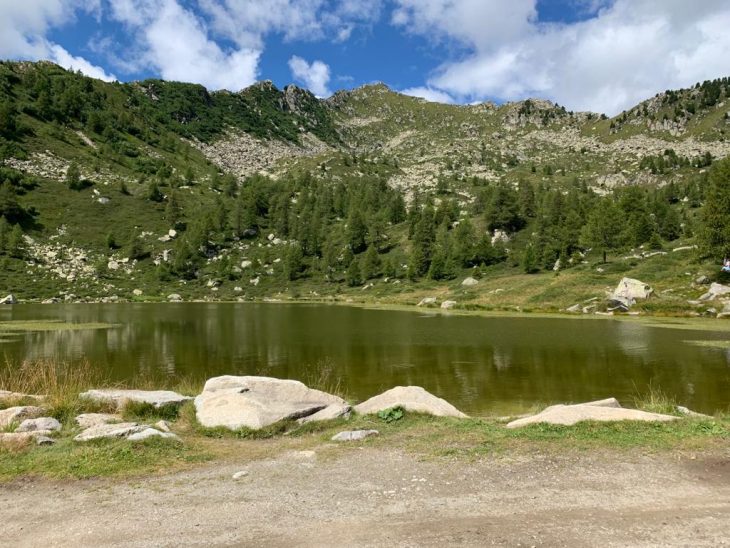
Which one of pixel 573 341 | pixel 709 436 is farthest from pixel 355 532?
pixel 573 341

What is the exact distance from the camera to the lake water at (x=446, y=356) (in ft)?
86.3

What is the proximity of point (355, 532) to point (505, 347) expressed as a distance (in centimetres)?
3608

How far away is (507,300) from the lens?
92.3 m

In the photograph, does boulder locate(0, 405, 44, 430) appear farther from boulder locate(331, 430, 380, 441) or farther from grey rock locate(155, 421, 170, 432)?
boulder locate(331, 430, 380, 441)

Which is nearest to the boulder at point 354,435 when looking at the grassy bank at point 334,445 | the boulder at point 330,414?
the grassy bank at point 334,445

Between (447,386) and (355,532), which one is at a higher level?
(355,532)

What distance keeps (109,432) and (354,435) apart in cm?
704

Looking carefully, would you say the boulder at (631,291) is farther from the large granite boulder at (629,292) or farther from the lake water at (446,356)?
the lake water at (446,356)

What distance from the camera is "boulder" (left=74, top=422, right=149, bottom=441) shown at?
13629 millimetres

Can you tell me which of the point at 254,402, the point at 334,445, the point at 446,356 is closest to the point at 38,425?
the point at 254,402

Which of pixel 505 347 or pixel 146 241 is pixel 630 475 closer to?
pixel 505 347

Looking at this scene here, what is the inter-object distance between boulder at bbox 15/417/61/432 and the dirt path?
458 centimetres

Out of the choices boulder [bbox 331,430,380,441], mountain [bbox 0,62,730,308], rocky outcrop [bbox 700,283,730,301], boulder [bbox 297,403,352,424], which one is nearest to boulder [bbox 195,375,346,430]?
boulder [bbox 297,403,352,424]

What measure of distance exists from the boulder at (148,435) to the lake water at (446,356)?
484 inches
